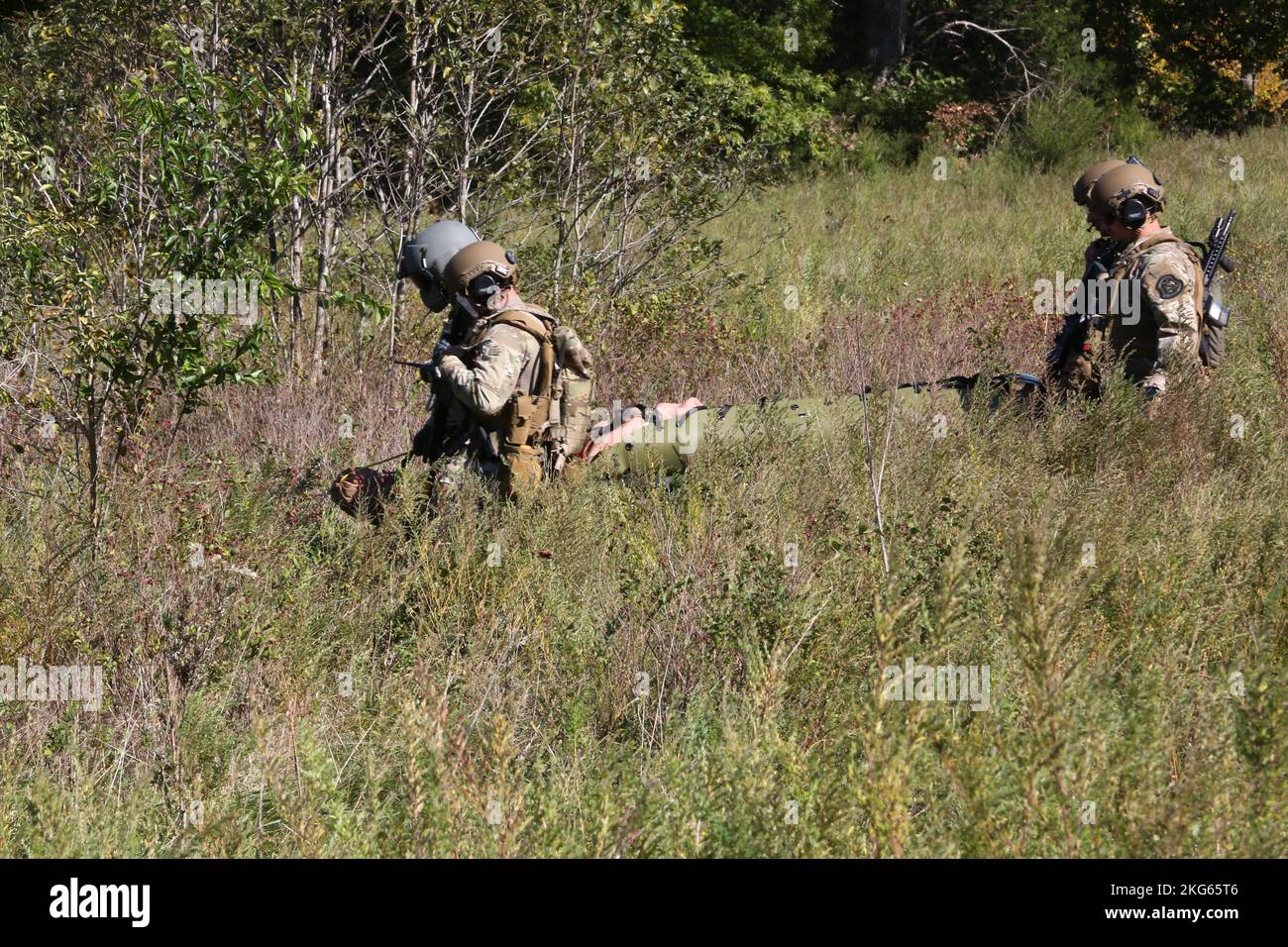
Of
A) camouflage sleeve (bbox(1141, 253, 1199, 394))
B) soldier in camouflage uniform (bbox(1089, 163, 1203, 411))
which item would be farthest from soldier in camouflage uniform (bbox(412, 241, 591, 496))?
camouflage sleeve (bbox(1141, 253, 1199, 394))

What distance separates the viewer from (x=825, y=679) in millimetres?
3348

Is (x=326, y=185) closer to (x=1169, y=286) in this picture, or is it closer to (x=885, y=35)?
(x=1169, y=286)

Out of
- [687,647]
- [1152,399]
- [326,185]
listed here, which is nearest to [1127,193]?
[1152,399]

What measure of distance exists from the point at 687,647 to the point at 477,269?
6.44 feet

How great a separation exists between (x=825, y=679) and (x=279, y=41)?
19.5ft

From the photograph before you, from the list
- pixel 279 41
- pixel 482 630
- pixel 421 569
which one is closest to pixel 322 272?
pixel 279 41

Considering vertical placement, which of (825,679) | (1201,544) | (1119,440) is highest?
(1119,440)

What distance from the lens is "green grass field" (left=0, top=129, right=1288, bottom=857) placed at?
2336 millimetres

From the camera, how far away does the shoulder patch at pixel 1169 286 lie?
529 centimetres

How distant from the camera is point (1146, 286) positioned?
5355mm

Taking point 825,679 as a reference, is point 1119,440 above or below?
above

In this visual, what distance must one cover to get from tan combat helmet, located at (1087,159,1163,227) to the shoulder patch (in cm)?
35

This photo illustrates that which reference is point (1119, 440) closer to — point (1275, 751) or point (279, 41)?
point (1275, 751)

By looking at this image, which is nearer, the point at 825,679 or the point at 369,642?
the point at 825,679
